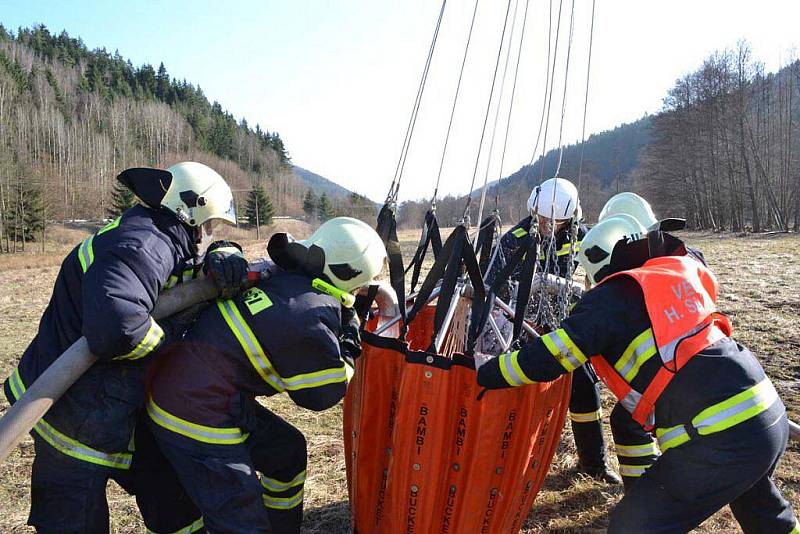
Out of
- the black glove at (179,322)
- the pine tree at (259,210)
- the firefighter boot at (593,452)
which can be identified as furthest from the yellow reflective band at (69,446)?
the pine tree at (259,210)

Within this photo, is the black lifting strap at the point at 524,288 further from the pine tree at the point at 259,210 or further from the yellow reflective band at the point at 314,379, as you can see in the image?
the pine tree at the point at 259,210

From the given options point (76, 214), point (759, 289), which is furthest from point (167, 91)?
point (759, 289)

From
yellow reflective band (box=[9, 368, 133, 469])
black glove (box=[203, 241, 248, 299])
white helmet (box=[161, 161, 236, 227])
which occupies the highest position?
white helmet (box=[161, 161, 236, 227])

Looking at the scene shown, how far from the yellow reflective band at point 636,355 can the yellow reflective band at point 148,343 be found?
2.27m

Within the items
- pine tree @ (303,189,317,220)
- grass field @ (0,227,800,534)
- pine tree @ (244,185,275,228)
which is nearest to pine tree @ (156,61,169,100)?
pine tree @ (303,189,317,220)

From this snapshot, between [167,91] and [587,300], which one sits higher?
[167,91]

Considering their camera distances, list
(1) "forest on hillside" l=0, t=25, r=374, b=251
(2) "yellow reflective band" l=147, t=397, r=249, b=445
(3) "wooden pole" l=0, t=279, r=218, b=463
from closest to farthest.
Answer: (3) "wooden pole" l=0, t=279, r=218, b=463, (2) "yellow reflective band" l=147, t=397, r=249, b=445, (1) "forest on hillside" l=0, t=25, r=374, b=251

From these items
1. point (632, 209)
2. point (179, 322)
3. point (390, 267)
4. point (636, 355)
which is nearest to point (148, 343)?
point (179, 322)

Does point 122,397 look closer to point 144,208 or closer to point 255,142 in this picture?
point 144,208

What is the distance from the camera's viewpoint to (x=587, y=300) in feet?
9.19

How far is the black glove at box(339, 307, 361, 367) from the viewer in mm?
2967

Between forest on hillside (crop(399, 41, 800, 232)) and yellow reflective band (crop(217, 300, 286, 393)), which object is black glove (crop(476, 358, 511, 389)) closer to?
yellow reflective band (crop(217, 300, 286, 393))

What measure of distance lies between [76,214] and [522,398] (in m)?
63.5

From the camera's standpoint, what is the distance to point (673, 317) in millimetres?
2627
